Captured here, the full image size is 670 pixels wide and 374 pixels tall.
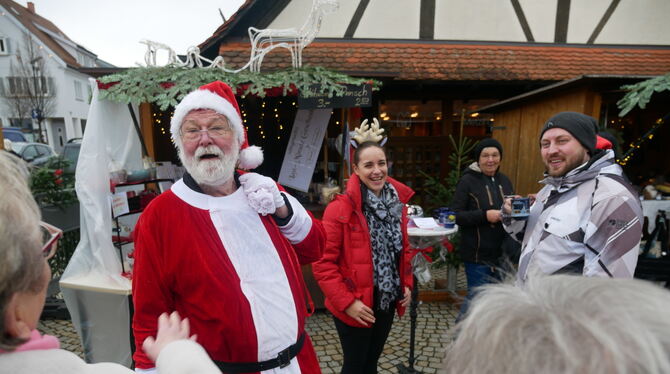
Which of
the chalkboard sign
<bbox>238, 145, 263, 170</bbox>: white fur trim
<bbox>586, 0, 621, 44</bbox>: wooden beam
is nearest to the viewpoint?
<bbox>238, 145, 263, 170</bbox>: white fur trim

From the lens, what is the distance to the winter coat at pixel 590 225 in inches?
57.5

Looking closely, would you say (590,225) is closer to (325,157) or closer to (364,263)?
(364,263)

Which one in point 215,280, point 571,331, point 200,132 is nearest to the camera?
point 571,331

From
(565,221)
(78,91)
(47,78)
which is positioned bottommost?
(565,221)

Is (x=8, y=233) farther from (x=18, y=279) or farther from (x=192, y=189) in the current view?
(x=192, y=189)

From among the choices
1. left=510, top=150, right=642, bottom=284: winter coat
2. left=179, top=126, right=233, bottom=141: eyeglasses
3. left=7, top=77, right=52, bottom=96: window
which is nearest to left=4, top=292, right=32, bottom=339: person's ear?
left=179, top=126, right=233, bottom=141: eyeglasses

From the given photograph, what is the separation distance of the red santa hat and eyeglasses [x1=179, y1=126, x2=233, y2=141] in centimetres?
6

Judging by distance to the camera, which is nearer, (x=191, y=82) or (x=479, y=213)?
(x=479, y=213)

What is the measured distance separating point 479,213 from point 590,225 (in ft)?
4.26

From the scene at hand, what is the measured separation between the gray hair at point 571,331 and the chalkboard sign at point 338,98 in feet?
10.1

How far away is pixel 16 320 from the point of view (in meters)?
0.64

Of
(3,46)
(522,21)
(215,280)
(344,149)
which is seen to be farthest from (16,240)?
(3,46)

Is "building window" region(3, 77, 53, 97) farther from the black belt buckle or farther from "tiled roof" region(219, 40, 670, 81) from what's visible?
the black belt buckle

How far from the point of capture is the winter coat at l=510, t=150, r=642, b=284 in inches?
57.5
